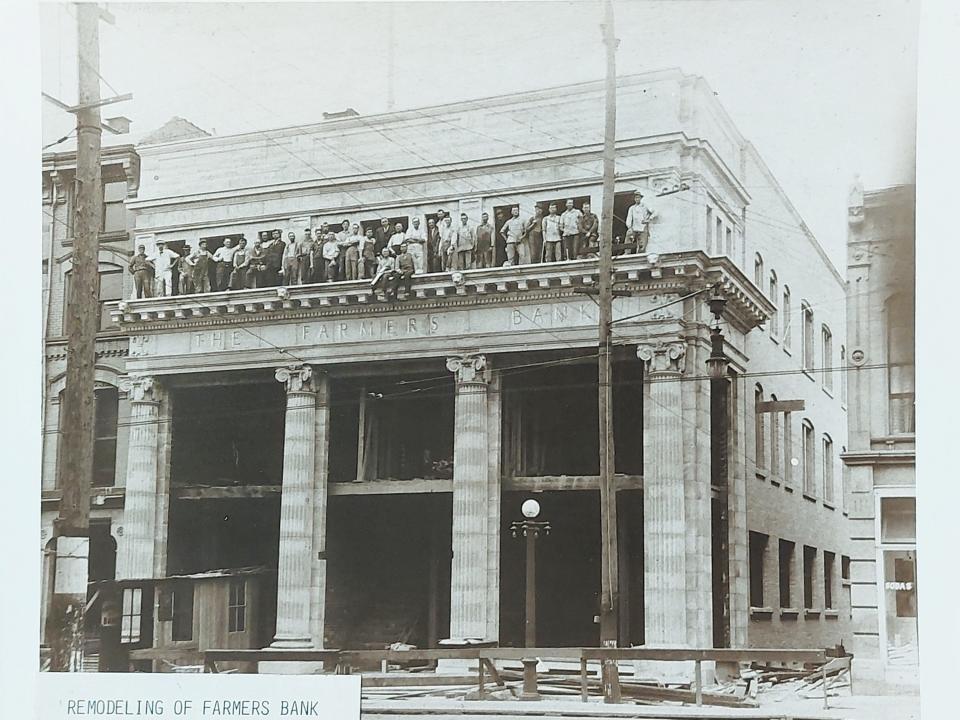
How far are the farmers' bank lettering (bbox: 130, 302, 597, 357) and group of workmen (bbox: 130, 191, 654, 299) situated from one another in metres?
0.22

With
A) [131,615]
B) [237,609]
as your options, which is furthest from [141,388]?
[237,609]

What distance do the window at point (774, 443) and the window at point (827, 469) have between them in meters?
0.22

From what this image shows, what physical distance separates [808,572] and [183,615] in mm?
3212

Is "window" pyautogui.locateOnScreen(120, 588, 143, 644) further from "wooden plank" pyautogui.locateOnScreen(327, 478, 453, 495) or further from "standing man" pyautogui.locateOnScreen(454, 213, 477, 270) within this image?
"standing man" pyautogui.locateOnScreen(454, 213, 477, 270)

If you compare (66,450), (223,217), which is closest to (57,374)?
(66,450)

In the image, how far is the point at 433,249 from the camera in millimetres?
6266

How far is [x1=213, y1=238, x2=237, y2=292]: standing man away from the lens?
253 inches

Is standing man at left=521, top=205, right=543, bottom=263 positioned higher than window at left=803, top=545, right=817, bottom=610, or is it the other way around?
standing man at left=521, top=205, right=543, bottom=263

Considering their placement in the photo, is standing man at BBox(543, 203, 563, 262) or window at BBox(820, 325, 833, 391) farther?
standing man at BBox(543, 203, 563, 262)

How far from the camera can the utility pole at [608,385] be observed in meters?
5.80

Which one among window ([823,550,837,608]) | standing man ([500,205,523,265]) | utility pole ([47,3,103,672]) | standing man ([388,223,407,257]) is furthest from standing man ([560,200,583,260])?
utility pole ([47,3,103,672])

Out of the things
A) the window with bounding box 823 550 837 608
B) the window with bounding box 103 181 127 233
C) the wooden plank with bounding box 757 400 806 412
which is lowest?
the window with bounding box 823 550 837 608

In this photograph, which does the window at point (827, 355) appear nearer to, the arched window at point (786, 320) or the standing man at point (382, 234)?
the arched window at point (786, 320)

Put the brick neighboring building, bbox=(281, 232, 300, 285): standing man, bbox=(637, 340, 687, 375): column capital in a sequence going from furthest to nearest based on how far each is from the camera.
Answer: bbox=(281, 232, 300, 285): standing man, bbox=(637, 340, 687, 375): column capital, the brick neighboring building
